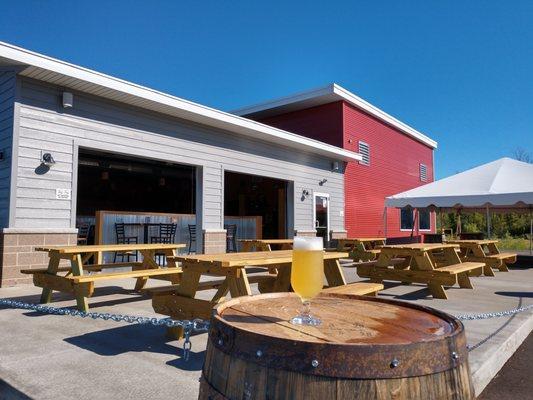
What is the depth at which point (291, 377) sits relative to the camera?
1.03 meters

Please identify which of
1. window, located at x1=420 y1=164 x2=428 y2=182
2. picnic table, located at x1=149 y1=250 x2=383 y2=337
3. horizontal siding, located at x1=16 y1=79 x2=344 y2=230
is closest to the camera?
picnic table, located at x1=149 y1=250 x2=383 y2=337

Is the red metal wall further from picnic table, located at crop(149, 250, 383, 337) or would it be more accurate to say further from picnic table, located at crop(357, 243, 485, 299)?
picnic table, located at crop(149, 250, 383, 337)

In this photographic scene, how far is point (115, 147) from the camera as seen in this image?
7590 millimetres

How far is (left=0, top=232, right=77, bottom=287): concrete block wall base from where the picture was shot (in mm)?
6062

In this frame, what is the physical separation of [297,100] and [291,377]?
13122 millimetres

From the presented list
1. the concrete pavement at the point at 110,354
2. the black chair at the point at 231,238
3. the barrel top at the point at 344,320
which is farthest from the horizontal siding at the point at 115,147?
the barrel top at the point at 344,320

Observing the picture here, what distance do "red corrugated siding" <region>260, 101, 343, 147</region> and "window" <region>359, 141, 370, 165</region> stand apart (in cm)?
137

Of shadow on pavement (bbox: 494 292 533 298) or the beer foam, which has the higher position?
the beer foam

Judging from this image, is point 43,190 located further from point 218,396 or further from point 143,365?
point 218,396

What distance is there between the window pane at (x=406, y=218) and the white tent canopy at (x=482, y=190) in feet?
17.2

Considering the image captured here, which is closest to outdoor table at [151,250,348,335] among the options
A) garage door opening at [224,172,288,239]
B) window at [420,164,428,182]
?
garage door opening at [224,172,288,239]

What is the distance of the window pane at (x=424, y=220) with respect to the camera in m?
18.3

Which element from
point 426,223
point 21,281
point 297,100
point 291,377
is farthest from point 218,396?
point 426,223

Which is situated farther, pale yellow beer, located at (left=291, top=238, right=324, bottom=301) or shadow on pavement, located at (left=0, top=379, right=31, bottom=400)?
shadow on pavement, located at (left=0, top=379, right=31, bottom=400)
